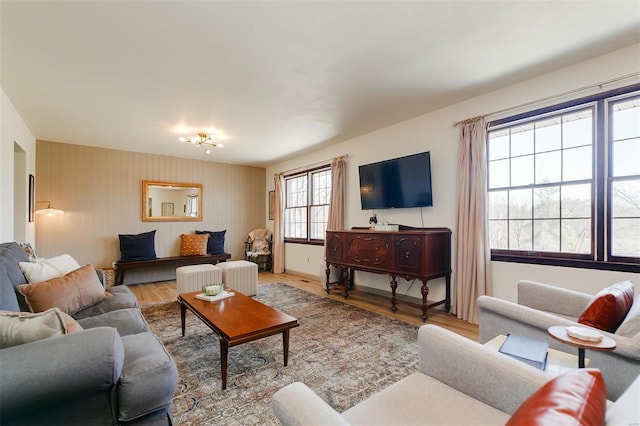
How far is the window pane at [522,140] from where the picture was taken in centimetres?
296

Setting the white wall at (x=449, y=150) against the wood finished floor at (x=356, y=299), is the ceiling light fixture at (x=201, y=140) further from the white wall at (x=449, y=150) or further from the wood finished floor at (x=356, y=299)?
the wood finished floor at (x=356, y=299)

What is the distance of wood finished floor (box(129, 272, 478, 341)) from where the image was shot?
311cm

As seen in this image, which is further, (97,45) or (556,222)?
Answer: (556,222)

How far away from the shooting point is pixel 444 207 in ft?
11.8

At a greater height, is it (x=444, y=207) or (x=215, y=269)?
(x=444, y=207)

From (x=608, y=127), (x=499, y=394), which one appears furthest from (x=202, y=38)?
(x=608, y=127)

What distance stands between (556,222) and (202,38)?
3.52m

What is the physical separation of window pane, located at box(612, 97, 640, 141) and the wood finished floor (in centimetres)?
213

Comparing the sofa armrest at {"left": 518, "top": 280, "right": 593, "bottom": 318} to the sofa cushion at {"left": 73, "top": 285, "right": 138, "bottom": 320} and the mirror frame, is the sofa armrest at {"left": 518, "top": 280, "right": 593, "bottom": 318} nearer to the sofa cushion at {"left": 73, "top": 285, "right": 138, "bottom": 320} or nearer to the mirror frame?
the sofa cushion at {"left": 73, "top": 285, "right": 138, "bottom": 320}

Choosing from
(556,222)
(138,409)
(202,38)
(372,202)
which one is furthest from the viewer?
(372,202)

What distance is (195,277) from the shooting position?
12.6 feet

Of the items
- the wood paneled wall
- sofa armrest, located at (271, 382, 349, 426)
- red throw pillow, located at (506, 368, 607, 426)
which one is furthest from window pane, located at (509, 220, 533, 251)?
the wood paneled wall

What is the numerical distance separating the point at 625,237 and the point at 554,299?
102cm

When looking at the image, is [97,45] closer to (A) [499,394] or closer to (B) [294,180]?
(A) [499,394]
